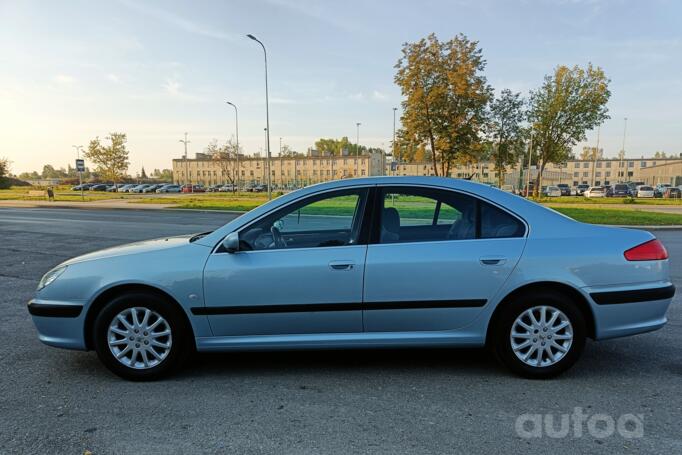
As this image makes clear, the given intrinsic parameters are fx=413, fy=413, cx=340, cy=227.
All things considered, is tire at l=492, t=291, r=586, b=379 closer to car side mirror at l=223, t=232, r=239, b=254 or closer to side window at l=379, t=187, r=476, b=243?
side window at l=379, t=187, r=476, b=243

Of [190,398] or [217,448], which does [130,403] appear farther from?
[217,448]

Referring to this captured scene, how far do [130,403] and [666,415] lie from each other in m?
3.63

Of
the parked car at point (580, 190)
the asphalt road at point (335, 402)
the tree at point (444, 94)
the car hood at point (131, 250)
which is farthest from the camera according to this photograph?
the parked car at point (580, 190)

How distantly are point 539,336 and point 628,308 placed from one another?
0.72 metres

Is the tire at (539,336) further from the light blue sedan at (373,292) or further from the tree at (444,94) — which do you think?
the tree at (444,94)

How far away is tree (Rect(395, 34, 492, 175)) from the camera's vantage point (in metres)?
24.5

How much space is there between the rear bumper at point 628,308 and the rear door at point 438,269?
0.76 metres

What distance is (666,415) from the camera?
2.70 meters

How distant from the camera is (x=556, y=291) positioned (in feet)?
10.5

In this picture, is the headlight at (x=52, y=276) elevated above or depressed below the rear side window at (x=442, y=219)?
below

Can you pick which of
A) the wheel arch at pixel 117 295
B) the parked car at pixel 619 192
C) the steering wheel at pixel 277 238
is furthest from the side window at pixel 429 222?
the parked car at pixel 619 192

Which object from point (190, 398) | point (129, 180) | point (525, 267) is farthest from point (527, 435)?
point (129, 180)

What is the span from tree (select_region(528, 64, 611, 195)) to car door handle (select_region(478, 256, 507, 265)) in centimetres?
3507

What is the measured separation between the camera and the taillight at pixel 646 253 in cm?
320
